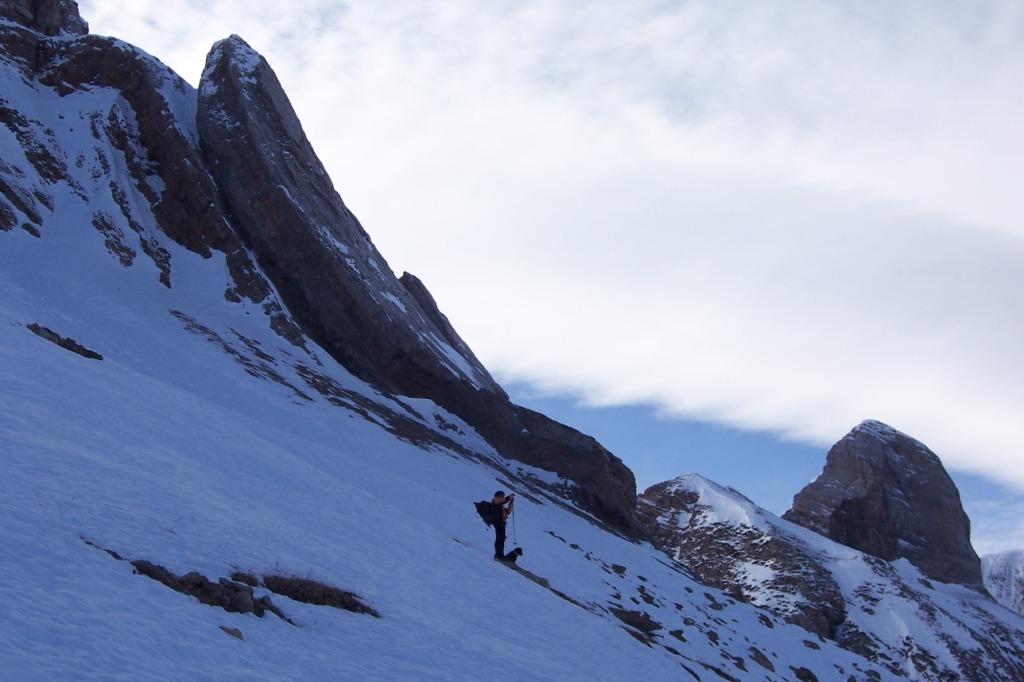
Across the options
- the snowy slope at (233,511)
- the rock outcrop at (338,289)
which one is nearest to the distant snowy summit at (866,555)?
the rock outcrop at (338,289)

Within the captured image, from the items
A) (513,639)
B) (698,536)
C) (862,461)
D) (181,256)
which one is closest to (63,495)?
(513,639)

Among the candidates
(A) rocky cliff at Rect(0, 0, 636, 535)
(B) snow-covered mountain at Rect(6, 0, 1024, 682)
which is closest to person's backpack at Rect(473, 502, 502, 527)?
(B) snow-covered mountain at Rect(6, 0, 1024, 682)

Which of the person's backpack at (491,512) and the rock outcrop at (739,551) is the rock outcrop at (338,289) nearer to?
the rock outcrop at (739,551)

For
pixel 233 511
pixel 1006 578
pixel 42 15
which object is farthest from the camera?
pixel 1006 578

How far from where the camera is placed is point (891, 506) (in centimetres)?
9731

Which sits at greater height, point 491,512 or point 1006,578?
point 1006,578

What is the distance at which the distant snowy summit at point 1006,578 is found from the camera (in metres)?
159

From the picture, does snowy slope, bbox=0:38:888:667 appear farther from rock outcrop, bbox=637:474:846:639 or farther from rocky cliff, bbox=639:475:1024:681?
rock outcrop, bbox=637:474:846:639

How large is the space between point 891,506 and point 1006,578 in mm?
85468

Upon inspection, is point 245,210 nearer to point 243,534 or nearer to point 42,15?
point 42,15

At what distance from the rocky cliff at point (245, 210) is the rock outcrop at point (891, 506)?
4580 centimetres

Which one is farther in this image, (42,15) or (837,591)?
(837,591)

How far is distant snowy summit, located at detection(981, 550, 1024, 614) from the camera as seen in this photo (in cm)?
15862

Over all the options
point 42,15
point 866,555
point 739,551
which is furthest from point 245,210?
point 866,555
